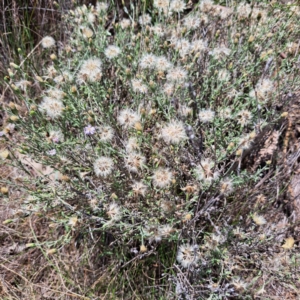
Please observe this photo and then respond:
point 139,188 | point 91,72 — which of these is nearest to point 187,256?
point 139,188

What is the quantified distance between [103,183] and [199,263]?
73cm

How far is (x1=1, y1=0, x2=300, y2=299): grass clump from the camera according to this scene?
1.91 m

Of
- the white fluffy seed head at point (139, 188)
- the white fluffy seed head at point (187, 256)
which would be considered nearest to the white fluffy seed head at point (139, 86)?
the white fluffy seed head at point (139, 188)

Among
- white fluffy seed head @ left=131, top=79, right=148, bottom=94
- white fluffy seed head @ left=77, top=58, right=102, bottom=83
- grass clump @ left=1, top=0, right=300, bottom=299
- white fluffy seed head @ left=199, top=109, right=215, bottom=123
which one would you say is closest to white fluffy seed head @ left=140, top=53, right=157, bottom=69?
grass clump @ left=1, top=0, right=300, bottom=299

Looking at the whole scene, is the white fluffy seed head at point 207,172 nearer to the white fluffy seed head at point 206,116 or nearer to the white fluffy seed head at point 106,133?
the white fluffy seed head at point 206,116

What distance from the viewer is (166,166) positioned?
2154 mm

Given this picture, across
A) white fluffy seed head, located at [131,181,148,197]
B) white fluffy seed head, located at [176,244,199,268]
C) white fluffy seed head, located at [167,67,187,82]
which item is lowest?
white fluffy seed head, located at [176,244,199,268]

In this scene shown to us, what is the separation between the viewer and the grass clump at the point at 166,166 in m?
1.91

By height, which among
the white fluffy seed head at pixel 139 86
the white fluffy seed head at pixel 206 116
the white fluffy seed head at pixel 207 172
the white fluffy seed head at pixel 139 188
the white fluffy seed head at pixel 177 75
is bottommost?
the white fluffy seed head at pixel 139 188

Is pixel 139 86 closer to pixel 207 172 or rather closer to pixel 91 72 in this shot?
pixel 91 72

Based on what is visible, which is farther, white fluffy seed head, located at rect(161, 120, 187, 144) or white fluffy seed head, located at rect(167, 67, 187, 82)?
white fluffy seed head, located at rect(167, 67, 187, 82)

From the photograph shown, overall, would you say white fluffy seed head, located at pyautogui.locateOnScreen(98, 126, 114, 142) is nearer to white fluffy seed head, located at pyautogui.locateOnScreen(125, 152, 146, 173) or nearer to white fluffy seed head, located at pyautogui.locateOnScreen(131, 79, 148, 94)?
white fluffy seed head, located at pyautogui.locateOnScreen(125, 152, 146, 173)

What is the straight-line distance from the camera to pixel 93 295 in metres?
2.17

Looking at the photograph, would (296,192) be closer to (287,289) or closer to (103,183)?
(287,289)
